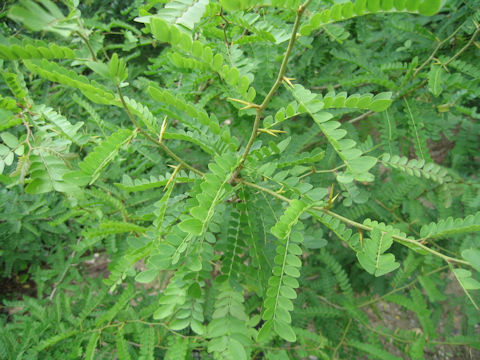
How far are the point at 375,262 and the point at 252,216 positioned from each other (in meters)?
0.42

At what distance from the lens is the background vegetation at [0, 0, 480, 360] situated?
2.44 feet

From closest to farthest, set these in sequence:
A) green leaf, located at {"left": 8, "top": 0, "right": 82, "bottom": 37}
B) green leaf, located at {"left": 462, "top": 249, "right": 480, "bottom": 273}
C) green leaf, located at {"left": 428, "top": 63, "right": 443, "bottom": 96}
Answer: green leaf, located at {"left": 8, "top": 0, "right": 82, "bottom": 37}, green leaf, located at {"left": 462, "top": 249, "right": 480, "bottom": 273}, green leaf, located at {"left": 428, "top": 63, "right": 443, "bottom": 96}

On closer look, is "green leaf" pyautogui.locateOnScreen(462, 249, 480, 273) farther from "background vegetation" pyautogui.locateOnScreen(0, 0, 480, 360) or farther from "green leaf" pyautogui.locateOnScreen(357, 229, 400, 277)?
"green leaf" pyautogui.locateOnScreen(357, 229, 400, 277)

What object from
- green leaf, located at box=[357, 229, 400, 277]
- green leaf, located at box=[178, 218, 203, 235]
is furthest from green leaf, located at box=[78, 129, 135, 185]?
green leaf, located at box=[357, 229, 400, 277]

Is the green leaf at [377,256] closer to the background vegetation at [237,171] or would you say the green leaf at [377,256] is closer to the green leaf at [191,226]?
the background vegetation at [237,171]

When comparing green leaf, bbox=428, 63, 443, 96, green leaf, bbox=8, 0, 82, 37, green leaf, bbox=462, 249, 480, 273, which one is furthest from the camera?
green leaf, bbox=428, 63, 443, 96

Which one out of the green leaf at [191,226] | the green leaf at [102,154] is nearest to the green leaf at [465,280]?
the green leaf at [191,226]

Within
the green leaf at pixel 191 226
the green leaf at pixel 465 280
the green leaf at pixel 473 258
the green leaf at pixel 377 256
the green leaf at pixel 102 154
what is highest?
the green leaf at pixel 102 154

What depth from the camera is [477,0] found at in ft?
4.52

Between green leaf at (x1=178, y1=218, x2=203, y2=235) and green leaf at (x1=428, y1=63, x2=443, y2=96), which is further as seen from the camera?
green leaf at (x1=428, y1=63, x2=443, y2=96)

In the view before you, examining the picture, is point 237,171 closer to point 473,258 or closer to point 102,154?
point 102,154

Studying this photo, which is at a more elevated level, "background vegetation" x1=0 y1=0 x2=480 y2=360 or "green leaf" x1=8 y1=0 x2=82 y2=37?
"green leaf" x1=8 y1=0 x2=82 y2=37

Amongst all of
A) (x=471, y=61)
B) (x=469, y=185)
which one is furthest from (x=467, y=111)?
(x=469, y=185)

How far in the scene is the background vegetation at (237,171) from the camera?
743mm
